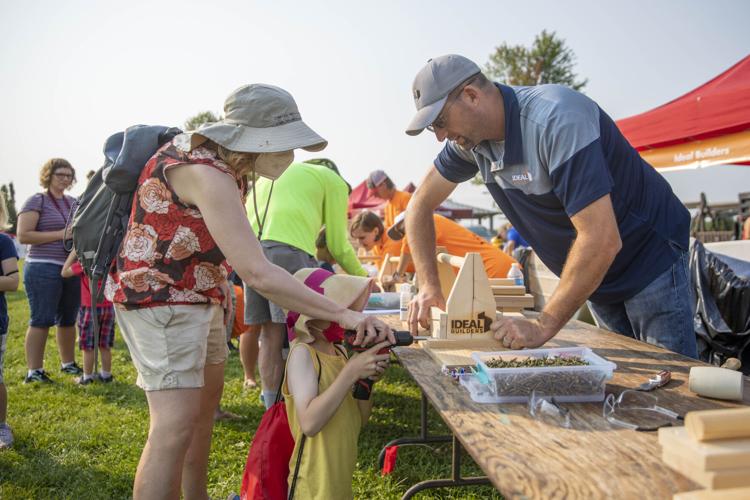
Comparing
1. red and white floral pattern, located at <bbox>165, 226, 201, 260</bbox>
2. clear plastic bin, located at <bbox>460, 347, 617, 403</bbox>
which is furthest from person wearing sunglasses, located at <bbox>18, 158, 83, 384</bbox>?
clear plastic bin, located at <bbox>460, 347, 617, 403</bbox>

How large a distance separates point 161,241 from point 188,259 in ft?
0.35

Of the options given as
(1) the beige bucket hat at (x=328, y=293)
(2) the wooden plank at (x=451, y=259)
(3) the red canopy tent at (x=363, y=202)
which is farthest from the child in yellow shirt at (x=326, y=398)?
(3) the red canopy tent at (x=363, y=202)

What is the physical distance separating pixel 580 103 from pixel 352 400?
52.1 inches

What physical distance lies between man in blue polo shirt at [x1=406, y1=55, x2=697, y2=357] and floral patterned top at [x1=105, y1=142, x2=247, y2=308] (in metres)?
0.84

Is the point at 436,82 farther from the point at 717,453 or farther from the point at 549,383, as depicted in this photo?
the point at 717,453

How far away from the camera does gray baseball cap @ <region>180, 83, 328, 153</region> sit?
1.72 meters

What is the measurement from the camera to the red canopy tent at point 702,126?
12.3 ft

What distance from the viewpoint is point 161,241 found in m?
1.76

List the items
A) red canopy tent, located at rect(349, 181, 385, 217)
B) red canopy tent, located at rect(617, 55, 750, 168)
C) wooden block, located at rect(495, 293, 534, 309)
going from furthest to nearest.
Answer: red canopy tent, located at rect(349, 181, 385, 217), red canopy tent, located at rect(617, 55, 750, 168), wooden block, located at rect(495, 293, 534, 309)

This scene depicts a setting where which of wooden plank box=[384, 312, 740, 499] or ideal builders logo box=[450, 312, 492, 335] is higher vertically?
ideal builders logo box=[450, 312, 492, 335]

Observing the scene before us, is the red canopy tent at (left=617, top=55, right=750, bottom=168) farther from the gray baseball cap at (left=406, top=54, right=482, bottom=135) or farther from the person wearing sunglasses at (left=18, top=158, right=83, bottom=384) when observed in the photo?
the person wearing sunglasses at (left=18, top=158, right=83, bottom=384)

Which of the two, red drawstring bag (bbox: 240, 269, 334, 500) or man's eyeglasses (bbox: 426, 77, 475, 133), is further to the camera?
man's eyeglasses (bbox: 426, 77, 475, 133)

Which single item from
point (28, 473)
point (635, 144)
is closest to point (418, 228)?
point (28, 473)

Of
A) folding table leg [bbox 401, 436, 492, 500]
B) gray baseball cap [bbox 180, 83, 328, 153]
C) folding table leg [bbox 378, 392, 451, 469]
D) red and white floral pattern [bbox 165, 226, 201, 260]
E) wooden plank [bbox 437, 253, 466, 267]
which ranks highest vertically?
gray baseball cap [bbox 180, 83, 328, 153]
